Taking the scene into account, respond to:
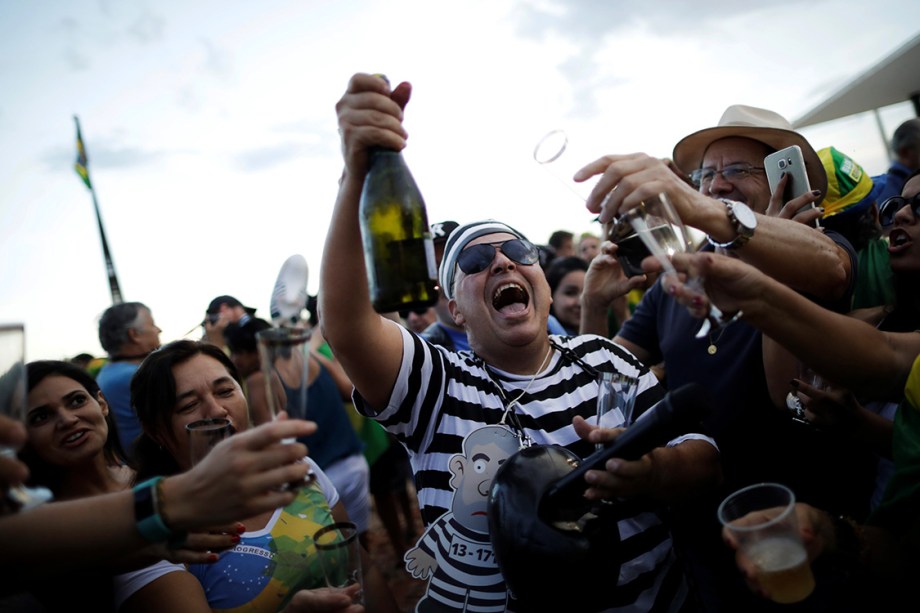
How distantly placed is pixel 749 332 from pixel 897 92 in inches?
337

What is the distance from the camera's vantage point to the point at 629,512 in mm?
1822

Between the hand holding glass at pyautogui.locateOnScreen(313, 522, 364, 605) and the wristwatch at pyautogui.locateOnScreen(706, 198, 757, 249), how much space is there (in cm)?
154

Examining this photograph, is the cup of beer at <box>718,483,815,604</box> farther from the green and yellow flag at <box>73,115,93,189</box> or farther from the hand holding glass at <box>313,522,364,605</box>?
the green and yellow flag at <box>73,115,93,189</box>

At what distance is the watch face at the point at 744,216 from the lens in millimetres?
1861

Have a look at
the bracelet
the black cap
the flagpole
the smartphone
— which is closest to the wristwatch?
the smartphone

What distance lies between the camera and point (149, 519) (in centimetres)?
127

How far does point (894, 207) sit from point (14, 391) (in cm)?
328

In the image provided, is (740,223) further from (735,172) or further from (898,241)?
(735,172)

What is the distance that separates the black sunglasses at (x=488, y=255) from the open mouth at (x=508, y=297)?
0.43 feet

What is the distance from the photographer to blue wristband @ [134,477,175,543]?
4.17ft

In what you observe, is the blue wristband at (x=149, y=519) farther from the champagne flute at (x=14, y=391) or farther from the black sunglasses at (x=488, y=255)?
the black sunglasses at (x=488, y=255)

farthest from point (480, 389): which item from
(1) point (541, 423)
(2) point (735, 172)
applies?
(2) point (735, 172)

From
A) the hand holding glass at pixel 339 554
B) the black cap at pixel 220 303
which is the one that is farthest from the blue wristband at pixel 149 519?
the black cap at pixel 220 303

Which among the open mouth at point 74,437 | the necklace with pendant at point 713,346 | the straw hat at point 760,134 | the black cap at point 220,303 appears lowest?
the necklace with pendant at point 713,346
